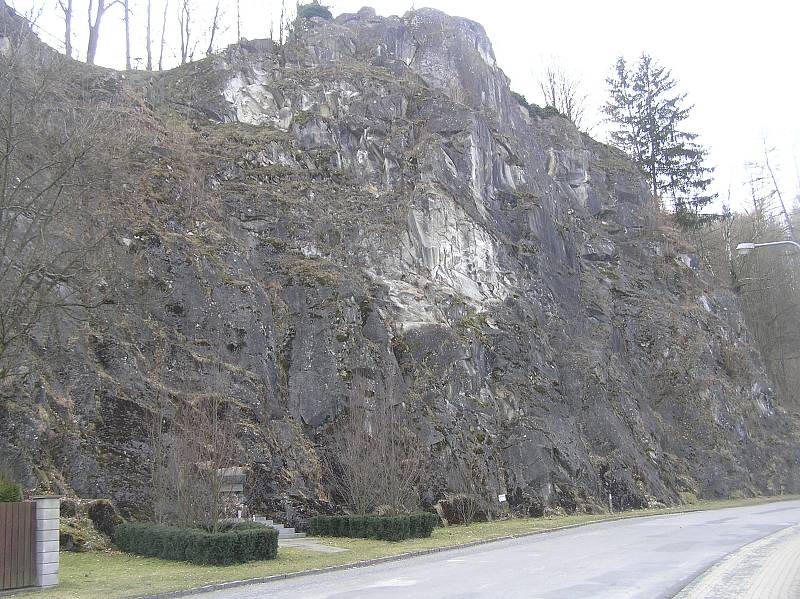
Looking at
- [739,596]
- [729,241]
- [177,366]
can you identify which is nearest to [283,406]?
[177,366]

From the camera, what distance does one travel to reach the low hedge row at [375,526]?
20.5 metres

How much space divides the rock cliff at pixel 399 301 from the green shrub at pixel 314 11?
344 cm

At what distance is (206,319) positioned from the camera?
79.0 feet

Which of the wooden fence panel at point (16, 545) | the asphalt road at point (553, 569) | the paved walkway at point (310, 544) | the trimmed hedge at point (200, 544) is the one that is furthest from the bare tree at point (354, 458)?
the wooden fence panel at point (16, 545)

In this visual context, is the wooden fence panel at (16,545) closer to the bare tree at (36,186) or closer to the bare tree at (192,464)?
the bare tree at (36,186)

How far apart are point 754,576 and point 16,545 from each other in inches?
522

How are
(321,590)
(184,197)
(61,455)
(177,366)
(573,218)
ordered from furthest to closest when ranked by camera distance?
(573,218) → (184,197) → (177,366) → (61,455) → (321,590)

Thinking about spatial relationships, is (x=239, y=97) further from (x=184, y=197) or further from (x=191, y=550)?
(x=191, y=550)

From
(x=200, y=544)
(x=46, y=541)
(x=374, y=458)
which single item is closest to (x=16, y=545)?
(x=46, y=541)

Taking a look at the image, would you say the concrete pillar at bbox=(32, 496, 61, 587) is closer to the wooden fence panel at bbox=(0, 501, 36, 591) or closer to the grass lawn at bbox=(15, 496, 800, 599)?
the wooden fence panel at bbox=(0, 501, 36, 591)

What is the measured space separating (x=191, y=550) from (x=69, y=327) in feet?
28.3

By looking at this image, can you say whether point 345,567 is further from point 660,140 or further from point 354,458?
point 660,140

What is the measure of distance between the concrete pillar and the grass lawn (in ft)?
0.96

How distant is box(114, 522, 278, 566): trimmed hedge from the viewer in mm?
15695
